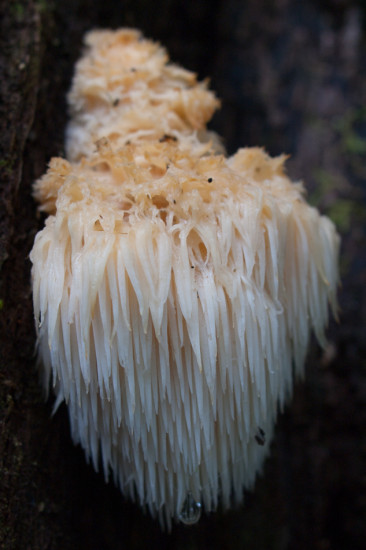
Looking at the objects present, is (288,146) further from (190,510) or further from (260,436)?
(190,510)

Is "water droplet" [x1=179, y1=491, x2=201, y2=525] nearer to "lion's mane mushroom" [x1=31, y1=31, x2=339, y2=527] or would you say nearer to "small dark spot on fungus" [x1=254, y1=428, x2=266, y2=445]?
"lion's mane mushroom" [x1=31, y1=31, x2=339, y2=527]

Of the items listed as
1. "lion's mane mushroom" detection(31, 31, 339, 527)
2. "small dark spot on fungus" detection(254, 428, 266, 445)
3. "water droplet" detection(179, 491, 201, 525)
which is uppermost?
"lion's mane mushroom" detection(31, 31, 339, 527)

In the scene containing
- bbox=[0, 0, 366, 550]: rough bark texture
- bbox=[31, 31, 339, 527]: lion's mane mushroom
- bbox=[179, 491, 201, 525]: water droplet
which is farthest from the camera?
bbox=[0, 0, 366, 550]: rough bark texture

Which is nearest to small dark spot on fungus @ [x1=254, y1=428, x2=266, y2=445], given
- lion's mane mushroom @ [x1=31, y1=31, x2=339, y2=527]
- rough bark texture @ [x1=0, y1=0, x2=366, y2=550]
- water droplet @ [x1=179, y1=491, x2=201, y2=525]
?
lion's mane mushroom @ [x1=31, y1=31, x2=339, y2=527]

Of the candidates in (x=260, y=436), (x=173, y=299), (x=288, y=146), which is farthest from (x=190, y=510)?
(x=288, y=146)

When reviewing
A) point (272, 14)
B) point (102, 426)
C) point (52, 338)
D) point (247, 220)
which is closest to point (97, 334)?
point (52, 338)

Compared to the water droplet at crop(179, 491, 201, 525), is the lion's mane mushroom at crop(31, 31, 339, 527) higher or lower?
higher

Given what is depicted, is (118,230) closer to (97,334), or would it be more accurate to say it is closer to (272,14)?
(97,334)
